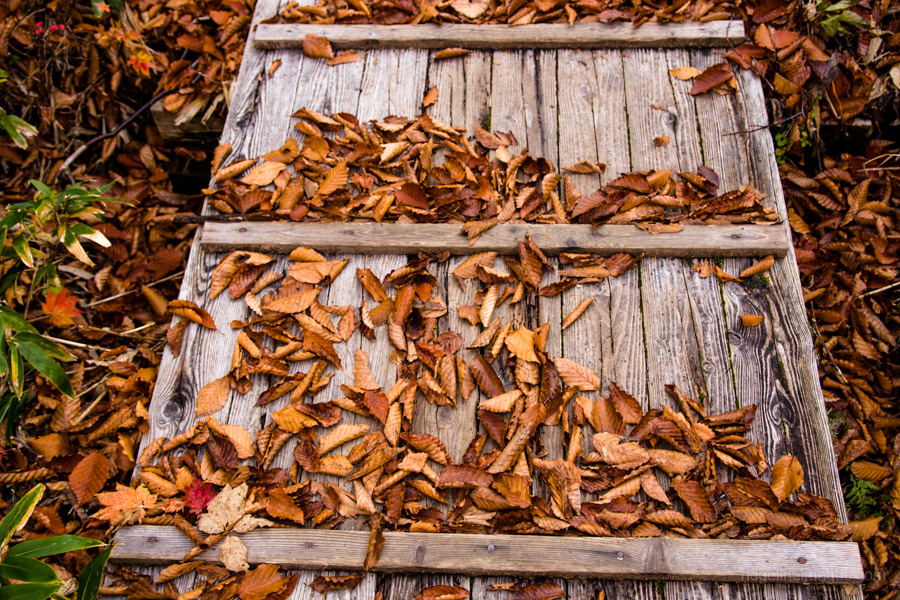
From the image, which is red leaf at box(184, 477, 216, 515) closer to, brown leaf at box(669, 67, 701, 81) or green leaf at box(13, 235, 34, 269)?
green leaf at box(13, 235, 34, 269)

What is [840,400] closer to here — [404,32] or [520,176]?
[520,176]

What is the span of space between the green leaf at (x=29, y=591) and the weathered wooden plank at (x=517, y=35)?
2548 mm

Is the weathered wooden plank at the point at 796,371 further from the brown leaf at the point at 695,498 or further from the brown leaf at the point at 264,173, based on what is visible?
the brown leaf at the point at 264,173

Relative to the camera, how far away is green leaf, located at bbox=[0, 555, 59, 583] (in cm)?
144

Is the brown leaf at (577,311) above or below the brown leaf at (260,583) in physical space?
above

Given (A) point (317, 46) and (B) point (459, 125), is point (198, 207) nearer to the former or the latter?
(A) point (317, 46)

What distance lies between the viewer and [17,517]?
5.05 ft

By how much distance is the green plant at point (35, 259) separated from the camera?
6.38 feet

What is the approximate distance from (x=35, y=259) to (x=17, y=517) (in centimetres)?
156

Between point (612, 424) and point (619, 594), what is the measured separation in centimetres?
53

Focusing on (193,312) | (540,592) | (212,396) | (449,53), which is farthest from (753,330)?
(193,312)

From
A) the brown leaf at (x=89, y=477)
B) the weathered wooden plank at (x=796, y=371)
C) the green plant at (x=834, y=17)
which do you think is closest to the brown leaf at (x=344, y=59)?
the weathered wooden plank at (x=796, y=371)

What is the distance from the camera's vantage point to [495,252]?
2.35 metres

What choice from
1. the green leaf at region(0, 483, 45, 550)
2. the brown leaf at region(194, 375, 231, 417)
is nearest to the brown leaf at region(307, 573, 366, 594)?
the brown leaf at region(194, 375, 231, 417)
